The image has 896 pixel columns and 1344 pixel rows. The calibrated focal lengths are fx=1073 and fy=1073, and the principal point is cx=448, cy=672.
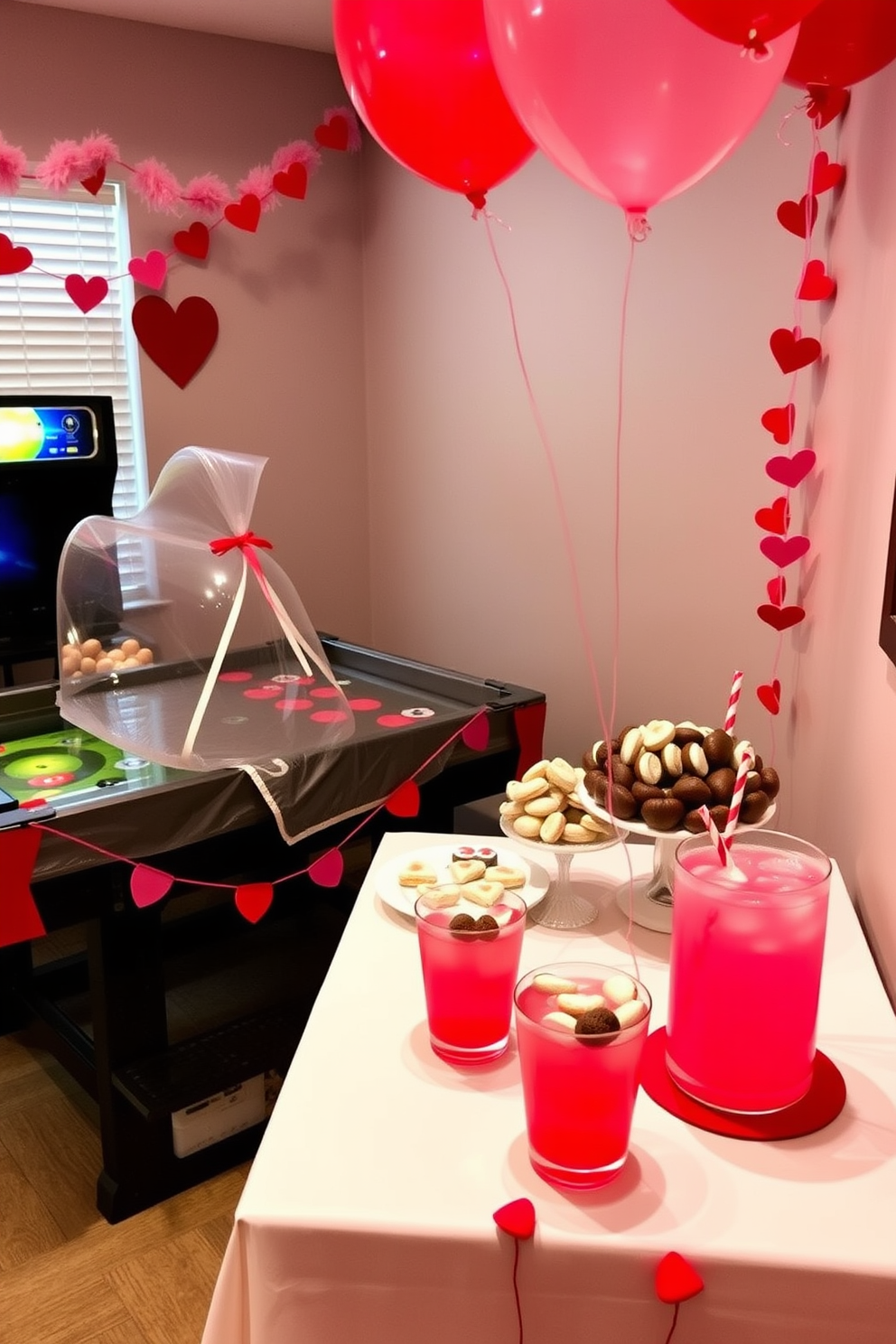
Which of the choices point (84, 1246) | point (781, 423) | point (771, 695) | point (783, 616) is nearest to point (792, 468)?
point (781, 423)

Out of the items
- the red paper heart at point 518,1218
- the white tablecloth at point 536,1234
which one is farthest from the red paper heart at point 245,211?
the red paper heart at point 518,1218

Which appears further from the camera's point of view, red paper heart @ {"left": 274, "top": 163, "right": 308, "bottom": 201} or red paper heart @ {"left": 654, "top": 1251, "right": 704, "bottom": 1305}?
red paper heart @ {"left": 274, "top": 163, "right": 308, "bottom": 201}

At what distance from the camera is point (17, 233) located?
2785mm

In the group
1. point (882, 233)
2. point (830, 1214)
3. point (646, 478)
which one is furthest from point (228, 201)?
point (830, 1214)

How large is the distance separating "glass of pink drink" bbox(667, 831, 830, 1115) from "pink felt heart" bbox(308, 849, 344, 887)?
104cm

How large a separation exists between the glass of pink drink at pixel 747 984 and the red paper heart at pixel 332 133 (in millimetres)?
2742

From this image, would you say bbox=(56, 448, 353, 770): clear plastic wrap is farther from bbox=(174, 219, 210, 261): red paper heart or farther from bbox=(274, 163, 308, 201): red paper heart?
bbox=(274, 163, 308, 201): red paper heart

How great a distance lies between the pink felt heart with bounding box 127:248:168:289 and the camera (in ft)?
9.40

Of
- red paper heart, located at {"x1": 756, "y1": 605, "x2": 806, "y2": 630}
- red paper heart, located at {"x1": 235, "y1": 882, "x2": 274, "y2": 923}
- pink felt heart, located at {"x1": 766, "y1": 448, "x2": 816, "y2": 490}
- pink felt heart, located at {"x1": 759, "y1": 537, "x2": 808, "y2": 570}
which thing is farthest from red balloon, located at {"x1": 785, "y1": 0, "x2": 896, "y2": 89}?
red paper heart, located at {"x1": 235, "y1": 882, "x2": 274, "y2": 923}

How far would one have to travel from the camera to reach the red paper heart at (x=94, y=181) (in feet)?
8.88

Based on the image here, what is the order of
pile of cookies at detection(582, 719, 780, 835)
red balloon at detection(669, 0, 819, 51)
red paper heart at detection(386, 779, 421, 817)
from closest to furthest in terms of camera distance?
red balloon at detection(669, 0, 819, 51) < pile of cookies at detection(582, 719, 780, 835) < red paper heart at detection(386, 779, 421, 817)

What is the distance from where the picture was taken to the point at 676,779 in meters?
1.23

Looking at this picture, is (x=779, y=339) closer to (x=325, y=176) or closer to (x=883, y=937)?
(x=883, y=937)

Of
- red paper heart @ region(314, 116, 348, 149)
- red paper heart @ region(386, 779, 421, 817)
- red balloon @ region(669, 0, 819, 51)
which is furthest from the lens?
red paper heart @ region(314, 116, 348, 149)
